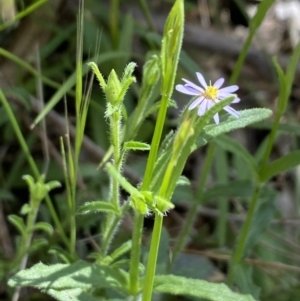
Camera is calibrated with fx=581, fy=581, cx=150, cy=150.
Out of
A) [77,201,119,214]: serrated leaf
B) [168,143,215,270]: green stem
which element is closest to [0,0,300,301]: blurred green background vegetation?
[168,143,215,270]: green stem

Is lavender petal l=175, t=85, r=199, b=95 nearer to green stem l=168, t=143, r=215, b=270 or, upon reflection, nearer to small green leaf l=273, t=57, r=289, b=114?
small green leaf l=273, t=57, r=289, b=114

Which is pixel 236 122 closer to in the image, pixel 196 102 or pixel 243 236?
pixel 196 102

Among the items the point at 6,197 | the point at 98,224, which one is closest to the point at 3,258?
the point at 6,197

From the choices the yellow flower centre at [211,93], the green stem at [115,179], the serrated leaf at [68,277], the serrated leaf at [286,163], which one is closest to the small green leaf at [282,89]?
the serrated leaf at [286,163]

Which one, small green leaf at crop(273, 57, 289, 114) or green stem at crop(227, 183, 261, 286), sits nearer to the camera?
small green leaf at crop(273, 57, 289, 114)

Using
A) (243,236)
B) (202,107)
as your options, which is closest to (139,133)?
(243,236)

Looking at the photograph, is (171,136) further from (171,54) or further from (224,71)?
(224,71)

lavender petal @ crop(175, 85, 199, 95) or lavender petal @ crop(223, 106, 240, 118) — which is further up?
lavender petal @ crop(175, 85, 199, 95)
